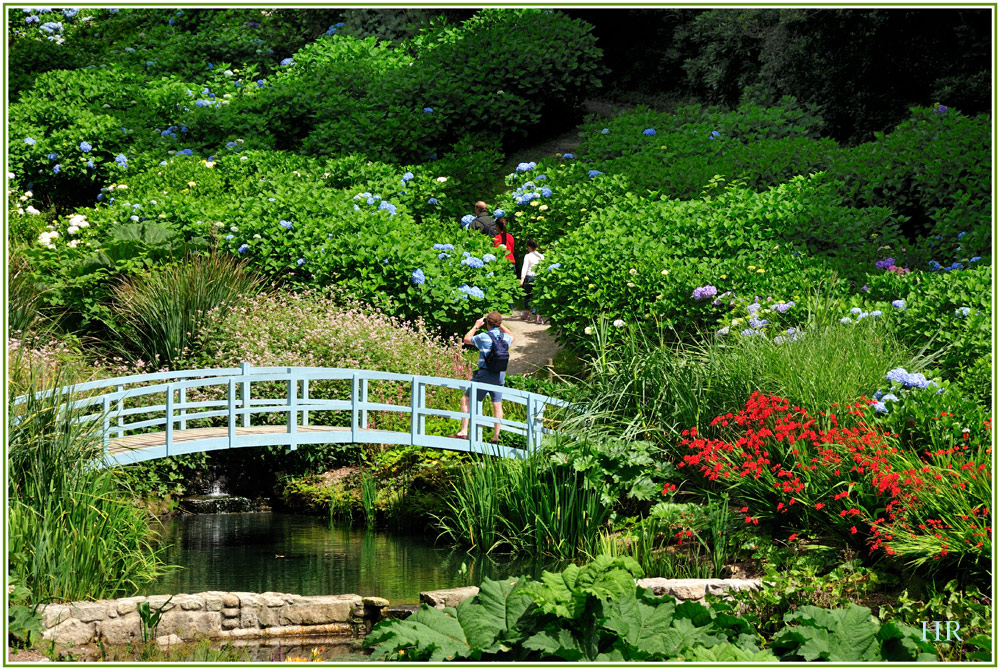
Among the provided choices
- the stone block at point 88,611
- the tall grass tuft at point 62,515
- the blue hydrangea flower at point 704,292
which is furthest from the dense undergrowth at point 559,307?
the blue hydrangea flower at point 704,292

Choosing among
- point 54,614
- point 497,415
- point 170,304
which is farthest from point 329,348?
point 54,614

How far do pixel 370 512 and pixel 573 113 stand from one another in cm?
1225

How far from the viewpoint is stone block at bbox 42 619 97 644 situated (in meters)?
7.69

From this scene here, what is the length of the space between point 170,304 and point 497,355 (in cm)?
418

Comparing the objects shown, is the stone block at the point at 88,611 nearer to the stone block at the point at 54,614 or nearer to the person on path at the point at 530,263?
the stone block at the point at 54,614

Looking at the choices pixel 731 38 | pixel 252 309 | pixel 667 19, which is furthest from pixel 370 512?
pixel 667 19

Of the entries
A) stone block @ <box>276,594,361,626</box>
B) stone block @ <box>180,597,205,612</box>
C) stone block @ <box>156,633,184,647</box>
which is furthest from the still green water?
stone block @ <box>156,633,184,647</box>

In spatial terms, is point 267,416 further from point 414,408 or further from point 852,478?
point 852,478

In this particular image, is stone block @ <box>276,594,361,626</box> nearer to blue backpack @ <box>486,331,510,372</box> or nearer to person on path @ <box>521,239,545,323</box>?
blue backpack @ <box>486,331,510,372</box>

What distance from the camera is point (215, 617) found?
27.5 feet

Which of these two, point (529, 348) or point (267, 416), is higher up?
point (529, 348)

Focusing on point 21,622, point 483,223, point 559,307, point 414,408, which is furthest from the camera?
point 483,223

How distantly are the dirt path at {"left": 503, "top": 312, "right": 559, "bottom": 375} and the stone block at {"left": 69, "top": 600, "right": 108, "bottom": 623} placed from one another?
710 centimetres

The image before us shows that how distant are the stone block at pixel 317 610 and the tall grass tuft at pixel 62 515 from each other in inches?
48.9
